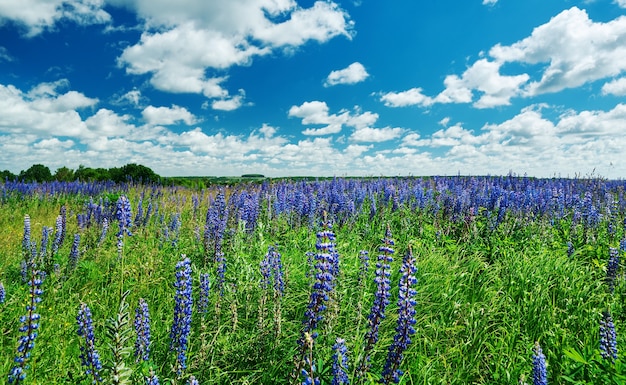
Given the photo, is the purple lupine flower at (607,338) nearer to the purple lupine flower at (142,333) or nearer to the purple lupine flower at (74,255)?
the purple lupine flower at (142,333)

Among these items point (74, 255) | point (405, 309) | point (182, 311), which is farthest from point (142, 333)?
point (74, 255)

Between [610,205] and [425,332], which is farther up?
[610,205]

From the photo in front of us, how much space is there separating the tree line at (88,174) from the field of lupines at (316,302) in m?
13.9


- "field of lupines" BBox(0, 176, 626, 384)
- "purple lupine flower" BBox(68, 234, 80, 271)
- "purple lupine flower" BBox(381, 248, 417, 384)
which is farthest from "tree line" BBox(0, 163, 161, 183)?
"purple lupine flower" BBox(381, 248, 417, 384)

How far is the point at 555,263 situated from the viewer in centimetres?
622

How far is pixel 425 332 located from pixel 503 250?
3297 millimetres

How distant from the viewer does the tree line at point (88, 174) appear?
2241 cm

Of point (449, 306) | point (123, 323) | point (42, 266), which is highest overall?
point (123, 323)

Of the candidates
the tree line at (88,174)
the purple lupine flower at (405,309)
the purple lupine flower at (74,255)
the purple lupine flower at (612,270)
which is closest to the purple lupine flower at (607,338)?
the purple lupine flower at (405,309)

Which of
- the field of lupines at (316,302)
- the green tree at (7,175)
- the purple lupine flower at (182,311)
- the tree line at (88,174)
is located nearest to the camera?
the field of lupines at (316,302)

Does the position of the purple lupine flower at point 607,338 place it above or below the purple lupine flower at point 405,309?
below

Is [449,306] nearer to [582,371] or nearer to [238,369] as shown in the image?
Result: [582,371]

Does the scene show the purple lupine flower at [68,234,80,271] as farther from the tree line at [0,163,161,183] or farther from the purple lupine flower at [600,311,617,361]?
the tree line at [0,163,161,183]

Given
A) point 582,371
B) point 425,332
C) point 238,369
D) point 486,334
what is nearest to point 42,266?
point 238,369
